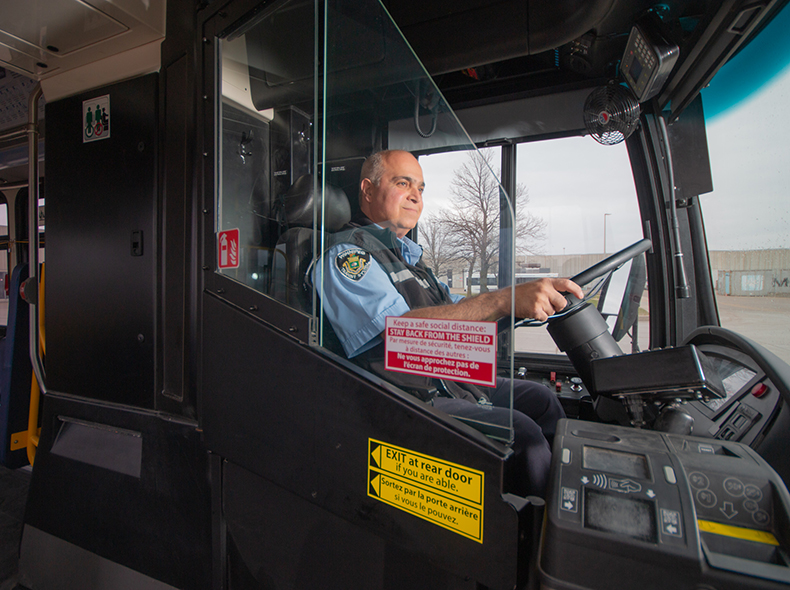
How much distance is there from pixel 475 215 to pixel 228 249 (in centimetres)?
70

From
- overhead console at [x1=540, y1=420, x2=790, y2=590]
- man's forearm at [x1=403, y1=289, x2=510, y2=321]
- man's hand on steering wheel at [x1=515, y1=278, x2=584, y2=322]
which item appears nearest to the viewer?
overhead console at [x1=540, y1=420, x2=790, y2=590]

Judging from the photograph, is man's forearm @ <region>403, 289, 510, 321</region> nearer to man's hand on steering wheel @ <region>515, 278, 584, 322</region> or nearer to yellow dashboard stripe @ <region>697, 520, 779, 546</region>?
man's hand on steering wheel @ <region>515, 278, 584, 322</region>

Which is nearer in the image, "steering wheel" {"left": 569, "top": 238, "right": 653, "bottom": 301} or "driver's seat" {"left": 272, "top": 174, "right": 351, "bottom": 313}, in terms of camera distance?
"driver's seat" {"left": 272, "top": 174, "right": 351, "bottom": 313}

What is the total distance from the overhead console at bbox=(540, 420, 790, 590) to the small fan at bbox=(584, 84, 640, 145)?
5.37ft

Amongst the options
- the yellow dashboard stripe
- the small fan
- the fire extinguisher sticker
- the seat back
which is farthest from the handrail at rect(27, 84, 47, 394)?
the small fan

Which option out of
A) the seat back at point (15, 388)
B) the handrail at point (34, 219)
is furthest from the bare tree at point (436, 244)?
the seat back at point (15, 388)

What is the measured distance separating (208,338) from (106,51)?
44.9 inches

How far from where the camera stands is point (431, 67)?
2.03 meters

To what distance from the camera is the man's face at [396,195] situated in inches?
45.3

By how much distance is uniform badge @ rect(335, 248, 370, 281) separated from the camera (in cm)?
111

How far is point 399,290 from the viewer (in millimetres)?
1142

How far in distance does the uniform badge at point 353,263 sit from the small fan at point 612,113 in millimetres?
1543

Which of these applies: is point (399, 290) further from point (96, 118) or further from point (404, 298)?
point (96, 118)

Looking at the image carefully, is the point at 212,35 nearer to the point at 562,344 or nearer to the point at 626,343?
the point at 562,344
